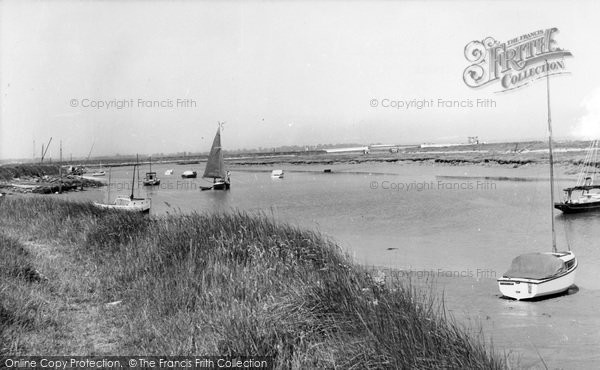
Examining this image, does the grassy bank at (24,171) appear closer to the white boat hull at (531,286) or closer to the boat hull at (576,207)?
the boat hull at (576,207)

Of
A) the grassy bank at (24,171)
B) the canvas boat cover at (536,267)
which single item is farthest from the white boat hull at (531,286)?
the grassy bank at (24,171)

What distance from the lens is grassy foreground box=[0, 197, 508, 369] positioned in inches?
234

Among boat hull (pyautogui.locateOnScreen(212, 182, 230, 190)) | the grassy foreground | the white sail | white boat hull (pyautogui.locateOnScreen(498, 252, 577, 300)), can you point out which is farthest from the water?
the white sail

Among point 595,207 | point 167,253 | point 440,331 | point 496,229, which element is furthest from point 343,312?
point 595,207

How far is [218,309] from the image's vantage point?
7.07 m

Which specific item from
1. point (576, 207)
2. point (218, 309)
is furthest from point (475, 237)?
point (218, 309)

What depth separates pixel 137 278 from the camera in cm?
912

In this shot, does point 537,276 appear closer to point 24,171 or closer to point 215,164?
point 215,164

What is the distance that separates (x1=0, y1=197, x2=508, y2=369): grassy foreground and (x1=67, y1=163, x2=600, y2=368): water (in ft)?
14.2

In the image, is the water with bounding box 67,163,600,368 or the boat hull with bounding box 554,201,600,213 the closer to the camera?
the water with bounding box 67,163,600,368

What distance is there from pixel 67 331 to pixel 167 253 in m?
4.02

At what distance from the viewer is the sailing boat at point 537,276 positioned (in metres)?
14.8

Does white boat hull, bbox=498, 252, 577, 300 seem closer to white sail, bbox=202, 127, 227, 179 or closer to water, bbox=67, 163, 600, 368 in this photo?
water, bbox=67, 163, 600, 368

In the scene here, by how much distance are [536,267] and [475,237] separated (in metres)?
9.75
